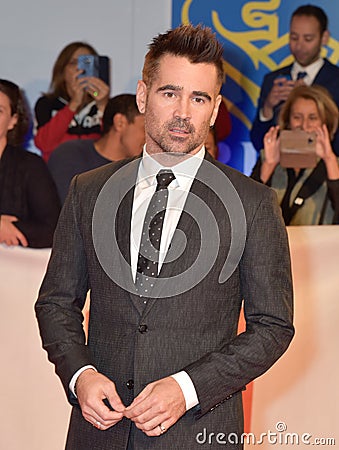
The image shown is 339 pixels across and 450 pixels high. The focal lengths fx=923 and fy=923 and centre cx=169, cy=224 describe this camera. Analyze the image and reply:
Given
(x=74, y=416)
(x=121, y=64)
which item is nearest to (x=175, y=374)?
(x=74, y=416)

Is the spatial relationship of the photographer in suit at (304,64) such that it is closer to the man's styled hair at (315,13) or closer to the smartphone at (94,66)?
the man's styled hair at (315,13)

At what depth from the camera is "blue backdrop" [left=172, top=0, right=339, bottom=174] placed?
6.57 metres

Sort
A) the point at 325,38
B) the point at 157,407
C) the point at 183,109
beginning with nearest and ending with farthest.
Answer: the point at 157,407, the point at 183,109, the point at 325,38

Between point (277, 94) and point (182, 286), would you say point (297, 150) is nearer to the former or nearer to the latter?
point (277, 94)

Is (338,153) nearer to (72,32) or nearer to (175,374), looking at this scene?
(72,32)

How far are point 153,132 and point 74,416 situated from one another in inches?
26.8

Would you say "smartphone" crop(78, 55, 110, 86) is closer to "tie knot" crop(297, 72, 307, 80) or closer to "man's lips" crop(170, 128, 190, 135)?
"tie knot" crop(297, 72, 307, 80)

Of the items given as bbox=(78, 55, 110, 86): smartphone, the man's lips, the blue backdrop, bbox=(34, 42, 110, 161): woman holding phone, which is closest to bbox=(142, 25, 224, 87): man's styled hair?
the man's lips

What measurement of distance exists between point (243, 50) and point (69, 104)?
4.66 ft

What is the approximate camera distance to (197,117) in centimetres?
201

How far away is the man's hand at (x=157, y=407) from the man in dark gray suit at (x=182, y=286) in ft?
0.05

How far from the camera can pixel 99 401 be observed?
1.93 m

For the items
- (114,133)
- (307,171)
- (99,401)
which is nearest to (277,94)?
(307,171)

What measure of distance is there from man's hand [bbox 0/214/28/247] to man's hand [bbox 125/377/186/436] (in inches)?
64.0
